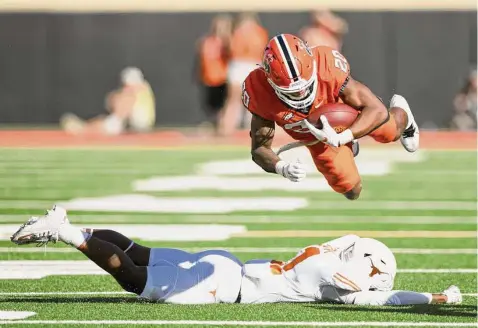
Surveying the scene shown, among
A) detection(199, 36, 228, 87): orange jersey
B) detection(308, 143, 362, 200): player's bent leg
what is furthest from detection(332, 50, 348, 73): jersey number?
detection(199, 36, 228, 87): orange jersey

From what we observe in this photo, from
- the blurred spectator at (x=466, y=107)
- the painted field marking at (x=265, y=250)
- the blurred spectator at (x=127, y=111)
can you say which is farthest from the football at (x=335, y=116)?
the blurred spectator at (x=466, y=107)

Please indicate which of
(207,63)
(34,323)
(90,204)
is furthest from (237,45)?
(34,323)

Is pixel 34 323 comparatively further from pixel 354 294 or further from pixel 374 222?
pixel 374 222

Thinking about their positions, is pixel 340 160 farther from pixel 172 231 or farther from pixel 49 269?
pixel 172 231

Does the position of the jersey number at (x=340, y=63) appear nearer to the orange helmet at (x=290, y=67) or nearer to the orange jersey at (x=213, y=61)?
the orange helmet at (x=290, y=67)

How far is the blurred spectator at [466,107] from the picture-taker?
19453 millimetres

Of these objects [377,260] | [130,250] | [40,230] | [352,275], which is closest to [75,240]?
[40,230]

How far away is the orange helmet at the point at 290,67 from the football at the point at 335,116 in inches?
4.7

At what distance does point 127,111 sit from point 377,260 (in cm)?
1393

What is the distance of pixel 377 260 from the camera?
20.1ft

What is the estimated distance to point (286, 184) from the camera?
13.1m

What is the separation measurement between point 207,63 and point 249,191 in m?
6.75

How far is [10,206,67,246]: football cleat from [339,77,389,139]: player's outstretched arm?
5.45 ft

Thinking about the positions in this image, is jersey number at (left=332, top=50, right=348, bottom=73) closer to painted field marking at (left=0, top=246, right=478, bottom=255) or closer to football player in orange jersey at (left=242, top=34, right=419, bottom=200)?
football player in orange jersey at (left=242, top=34, right=419, bottom=200)
